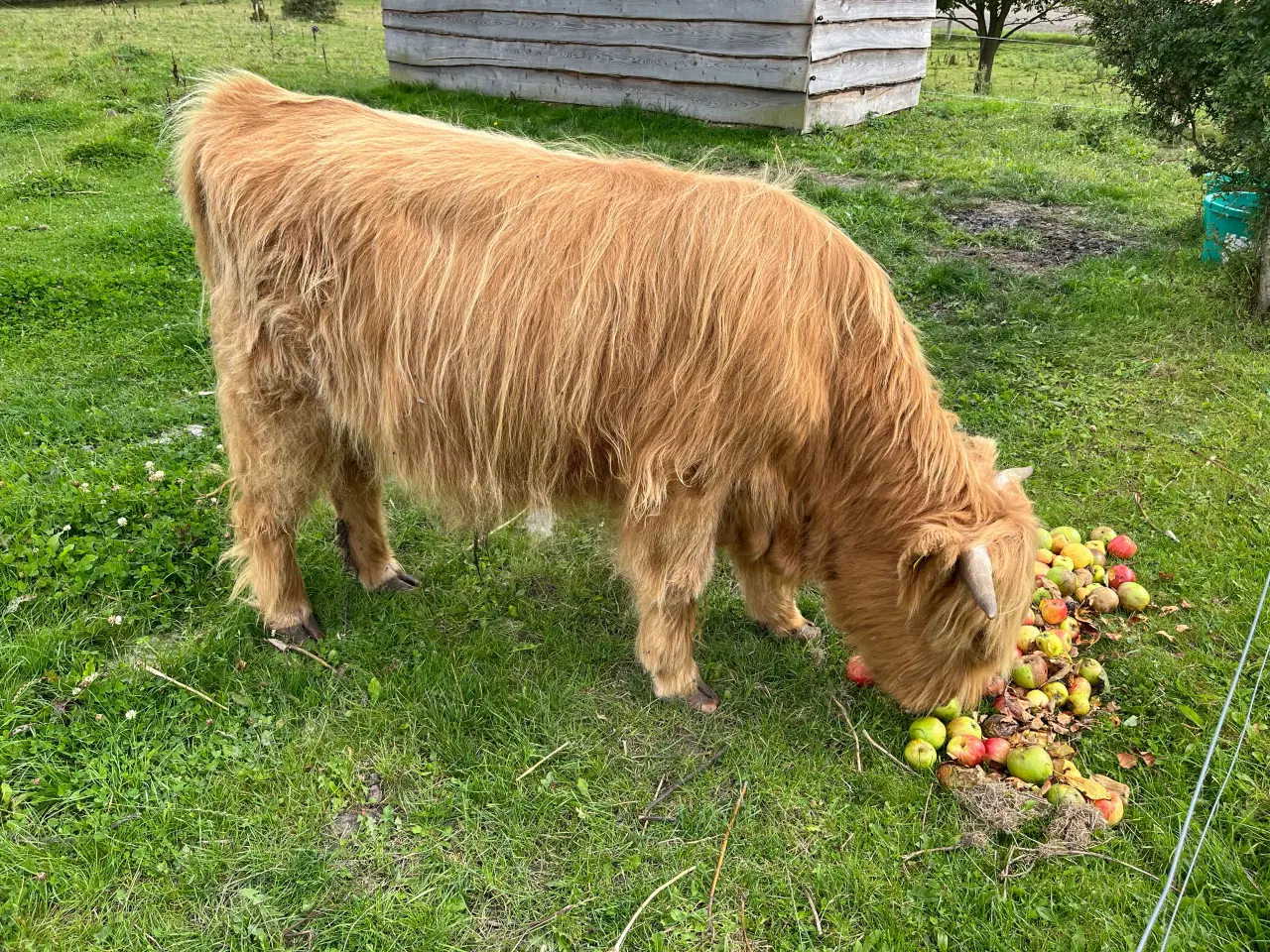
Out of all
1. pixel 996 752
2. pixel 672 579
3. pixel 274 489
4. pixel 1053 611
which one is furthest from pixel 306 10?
pixel 996 752

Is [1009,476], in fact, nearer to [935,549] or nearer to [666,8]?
[935,549]

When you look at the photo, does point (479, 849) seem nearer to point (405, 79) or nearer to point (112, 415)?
point (112, 415)

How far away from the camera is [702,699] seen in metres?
3.20

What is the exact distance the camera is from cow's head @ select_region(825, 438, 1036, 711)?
8.23 feet

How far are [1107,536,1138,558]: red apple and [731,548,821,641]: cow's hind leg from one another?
1403 millimetres

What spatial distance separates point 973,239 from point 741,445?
211 inches

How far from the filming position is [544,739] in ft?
10.00

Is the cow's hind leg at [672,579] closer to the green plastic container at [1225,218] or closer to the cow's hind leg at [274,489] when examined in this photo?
the cow's hind leg at [274,489]

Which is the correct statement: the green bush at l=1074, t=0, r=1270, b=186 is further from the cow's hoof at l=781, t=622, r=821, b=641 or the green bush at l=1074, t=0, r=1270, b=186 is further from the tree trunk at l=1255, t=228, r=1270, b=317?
the cow's hoof at l=781, t=622, r=821, b=641

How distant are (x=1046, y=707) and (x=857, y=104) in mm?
9062

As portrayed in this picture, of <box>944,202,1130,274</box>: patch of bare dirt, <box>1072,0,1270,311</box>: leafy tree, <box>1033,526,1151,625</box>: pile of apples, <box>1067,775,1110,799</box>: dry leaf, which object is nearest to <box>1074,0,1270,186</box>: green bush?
<box>1072,0,1270,311</box>: leafy tree

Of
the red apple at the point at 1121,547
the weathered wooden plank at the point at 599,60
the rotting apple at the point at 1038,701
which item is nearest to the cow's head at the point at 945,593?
the rotting apple at the point at 1038,701

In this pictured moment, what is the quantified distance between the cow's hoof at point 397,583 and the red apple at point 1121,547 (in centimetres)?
320

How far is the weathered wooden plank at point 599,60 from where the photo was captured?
9172 millimetres
